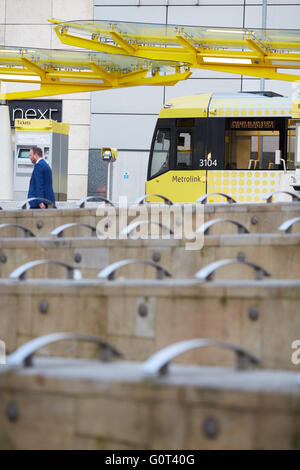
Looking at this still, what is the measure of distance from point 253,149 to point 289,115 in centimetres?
117

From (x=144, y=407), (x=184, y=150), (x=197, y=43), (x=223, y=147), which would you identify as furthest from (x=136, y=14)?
(x=144, y=407)

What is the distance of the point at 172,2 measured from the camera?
28.0 metres

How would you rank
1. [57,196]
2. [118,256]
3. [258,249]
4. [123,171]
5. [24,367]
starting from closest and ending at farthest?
[24,367], [258,249], [118,256], [57,196], [123,171]

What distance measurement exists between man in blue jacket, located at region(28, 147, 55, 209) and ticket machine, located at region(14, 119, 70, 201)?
29.0 feet

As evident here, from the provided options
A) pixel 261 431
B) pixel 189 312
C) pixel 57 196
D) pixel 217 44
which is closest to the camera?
pixel 261 431

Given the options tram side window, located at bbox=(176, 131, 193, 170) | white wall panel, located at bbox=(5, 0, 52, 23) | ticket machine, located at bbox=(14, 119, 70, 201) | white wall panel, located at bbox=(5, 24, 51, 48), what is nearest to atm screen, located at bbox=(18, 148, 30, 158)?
ticket machine, located at bbox=(14, 119, 70, 201)

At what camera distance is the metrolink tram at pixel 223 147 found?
19.8 meters

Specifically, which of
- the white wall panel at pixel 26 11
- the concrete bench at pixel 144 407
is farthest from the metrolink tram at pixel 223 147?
the concrete bench at pixel 144 407

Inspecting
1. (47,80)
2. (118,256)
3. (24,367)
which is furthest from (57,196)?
(24,367)

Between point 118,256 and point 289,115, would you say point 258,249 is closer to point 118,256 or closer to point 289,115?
point 118,256

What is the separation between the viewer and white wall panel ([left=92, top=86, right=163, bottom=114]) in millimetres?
28312

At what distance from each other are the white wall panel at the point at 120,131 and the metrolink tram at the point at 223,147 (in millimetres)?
7046

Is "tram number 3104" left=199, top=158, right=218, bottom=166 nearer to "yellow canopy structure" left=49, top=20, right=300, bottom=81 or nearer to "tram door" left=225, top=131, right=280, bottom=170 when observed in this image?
"tram door" left=225, top=131, right=280, bottom=170
